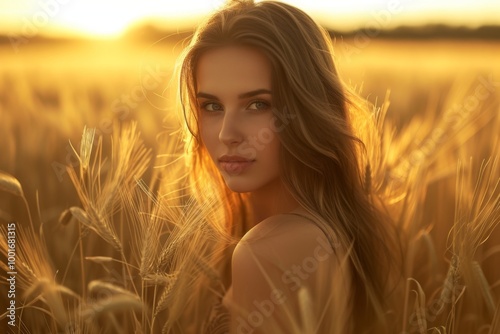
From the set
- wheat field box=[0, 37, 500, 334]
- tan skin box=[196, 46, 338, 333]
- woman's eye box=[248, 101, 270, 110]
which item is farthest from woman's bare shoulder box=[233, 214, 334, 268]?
woman's eye box=[248, 101, 270, 110]

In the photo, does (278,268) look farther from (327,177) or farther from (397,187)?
(397,187)

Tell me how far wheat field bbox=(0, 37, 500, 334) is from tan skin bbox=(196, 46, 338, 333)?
0.09m

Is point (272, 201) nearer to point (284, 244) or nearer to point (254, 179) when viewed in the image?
point (254, 179)

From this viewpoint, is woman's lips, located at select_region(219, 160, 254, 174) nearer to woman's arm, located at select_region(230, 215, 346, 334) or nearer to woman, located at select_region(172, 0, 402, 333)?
woman, located at select_region(172, 0, 402, 333)

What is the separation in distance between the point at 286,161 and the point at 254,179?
0.25ft

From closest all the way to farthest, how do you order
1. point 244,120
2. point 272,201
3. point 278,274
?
point 278,274 < point 244,120 < point 272,201

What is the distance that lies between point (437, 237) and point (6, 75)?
1.98 metres

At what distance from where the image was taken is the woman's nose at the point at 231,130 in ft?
4.14

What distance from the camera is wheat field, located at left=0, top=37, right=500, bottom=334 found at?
1.22 m

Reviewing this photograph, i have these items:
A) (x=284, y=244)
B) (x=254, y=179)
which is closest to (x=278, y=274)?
(x=284, y=244)

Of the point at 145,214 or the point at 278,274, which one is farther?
the point at 145,214

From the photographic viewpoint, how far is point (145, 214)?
1303 mm

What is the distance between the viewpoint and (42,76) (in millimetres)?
3590

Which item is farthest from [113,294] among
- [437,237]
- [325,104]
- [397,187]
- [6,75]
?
[6,75]
